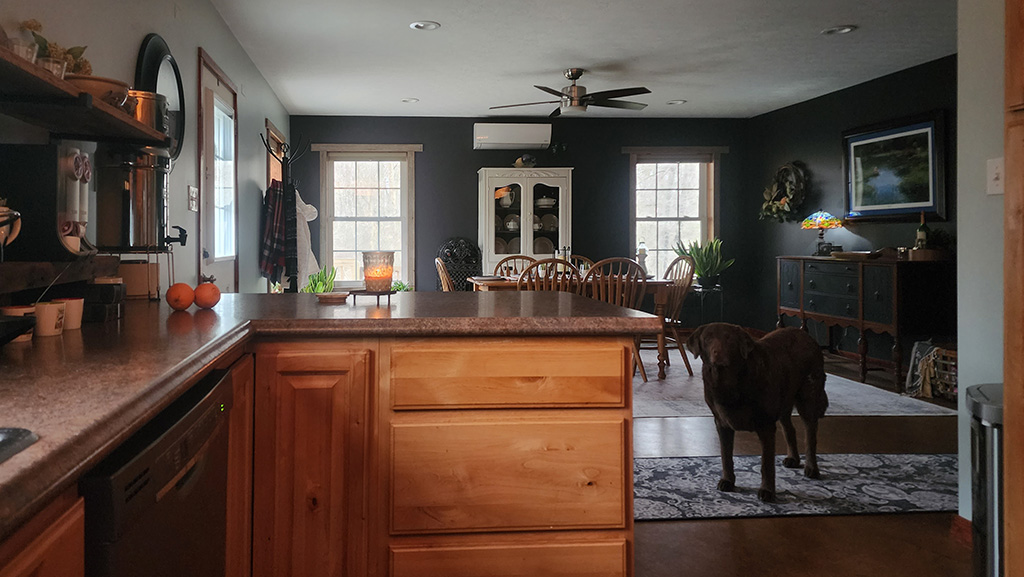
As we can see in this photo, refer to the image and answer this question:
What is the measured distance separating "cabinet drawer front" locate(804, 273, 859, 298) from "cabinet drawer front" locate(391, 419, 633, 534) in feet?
14.4

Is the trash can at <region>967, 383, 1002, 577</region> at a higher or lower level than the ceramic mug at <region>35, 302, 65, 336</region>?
lower

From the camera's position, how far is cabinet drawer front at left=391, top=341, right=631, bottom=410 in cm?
157

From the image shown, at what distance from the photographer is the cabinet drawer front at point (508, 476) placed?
1.57m

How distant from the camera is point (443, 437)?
1571mm

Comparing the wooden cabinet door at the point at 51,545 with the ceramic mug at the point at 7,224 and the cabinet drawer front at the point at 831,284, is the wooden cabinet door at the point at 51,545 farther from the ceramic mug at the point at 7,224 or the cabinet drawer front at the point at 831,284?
the cabinet drawer front at the point at 831,284

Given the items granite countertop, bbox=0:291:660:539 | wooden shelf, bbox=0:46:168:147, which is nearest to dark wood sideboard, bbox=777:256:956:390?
granite countertop, bbox=0:291:660:539

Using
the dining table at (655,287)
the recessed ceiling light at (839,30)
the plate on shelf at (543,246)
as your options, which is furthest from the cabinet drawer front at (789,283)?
the plate on shelf at (543,246)

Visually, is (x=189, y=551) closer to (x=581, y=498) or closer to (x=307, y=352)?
(x=307, y=352)

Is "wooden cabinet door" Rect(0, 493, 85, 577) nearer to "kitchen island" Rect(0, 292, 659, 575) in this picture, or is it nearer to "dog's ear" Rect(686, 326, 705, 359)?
"kitchen island" Rect(0, 292, 659, 575)

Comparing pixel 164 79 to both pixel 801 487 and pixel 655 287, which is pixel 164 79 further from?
pixel 655 287

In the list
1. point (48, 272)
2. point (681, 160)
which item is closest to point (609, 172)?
point (681, 160)

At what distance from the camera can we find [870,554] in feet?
7.41

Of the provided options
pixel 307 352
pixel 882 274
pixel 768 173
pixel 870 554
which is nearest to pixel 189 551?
pixel 307 352

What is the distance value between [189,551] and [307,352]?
24.6 inches
